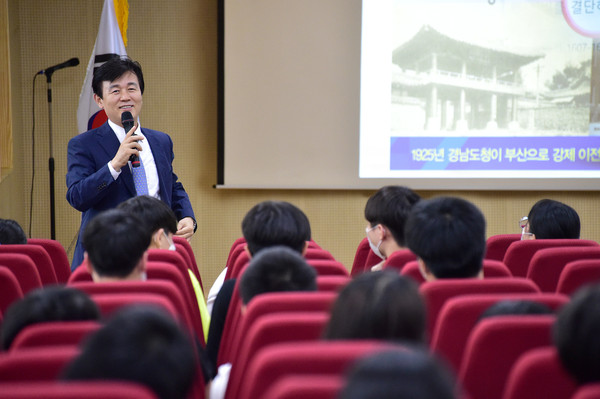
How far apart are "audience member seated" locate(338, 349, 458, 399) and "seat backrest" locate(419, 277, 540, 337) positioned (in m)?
1.06

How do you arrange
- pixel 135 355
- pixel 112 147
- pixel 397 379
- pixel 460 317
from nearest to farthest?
1. pixel 397 379
2. pixel 135 355
3. pixel 460 317
4. pixel 112 147

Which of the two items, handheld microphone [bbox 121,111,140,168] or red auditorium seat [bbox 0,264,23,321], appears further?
handheld microphone [bbox 121,111,140,168]

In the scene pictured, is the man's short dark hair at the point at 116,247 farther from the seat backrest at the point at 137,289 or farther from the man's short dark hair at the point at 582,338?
the man's short dark hair at the point at 582,338

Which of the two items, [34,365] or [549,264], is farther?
[549,264]

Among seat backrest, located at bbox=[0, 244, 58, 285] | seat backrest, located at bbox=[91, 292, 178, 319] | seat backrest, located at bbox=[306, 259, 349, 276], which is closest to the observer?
seat backrest, located at bbox=[91, 292, 178, 319]

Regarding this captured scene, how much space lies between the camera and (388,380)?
0.94 metres

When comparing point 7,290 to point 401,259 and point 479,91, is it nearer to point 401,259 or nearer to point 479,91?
point 401,259

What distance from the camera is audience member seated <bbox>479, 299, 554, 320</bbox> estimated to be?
1.74 meters

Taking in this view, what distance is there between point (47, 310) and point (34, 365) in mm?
355

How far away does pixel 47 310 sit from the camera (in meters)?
1.68

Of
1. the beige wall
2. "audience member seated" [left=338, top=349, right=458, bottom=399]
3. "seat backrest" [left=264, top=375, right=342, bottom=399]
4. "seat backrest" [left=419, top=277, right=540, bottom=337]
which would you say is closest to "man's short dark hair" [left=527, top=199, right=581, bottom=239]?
"seat backrest" [left=419, top=277, right=540, bottom=337]

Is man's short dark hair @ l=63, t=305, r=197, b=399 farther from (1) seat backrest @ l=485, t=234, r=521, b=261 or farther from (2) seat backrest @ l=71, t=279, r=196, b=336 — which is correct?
(1) seat backrest @ l=485, t=234, r=521, b=261

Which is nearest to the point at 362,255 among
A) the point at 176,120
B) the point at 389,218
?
the point at 389,218

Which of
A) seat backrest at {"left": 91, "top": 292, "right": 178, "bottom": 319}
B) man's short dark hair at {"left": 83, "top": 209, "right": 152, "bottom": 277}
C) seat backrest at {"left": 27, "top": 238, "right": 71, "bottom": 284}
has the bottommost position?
seat backrest at {"left": 27, "top": 238, "right": 71, "bottom": 284}
